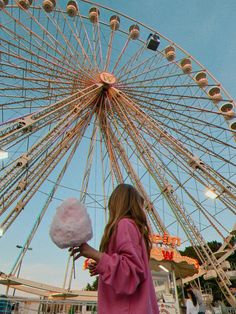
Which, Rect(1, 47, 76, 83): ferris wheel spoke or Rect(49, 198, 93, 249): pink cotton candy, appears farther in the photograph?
Rect(1, 47, 76, 83): ferris wheel spoke

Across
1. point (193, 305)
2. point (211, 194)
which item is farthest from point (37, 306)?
point (211, 194)

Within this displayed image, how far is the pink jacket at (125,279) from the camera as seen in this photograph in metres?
1.67

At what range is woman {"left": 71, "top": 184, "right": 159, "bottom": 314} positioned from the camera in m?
1.67

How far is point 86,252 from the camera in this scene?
179cm

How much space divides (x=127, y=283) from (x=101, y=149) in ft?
39.5

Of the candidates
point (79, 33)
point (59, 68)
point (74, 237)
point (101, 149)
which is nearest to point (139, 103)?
point (101, 149)

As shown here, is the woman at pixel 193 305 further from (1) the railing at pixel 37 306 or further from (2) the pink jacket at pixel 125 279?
(2) the pink jacket at pixel 125 279

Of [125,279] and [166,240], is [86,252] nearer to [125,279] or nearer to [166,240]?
[125,279]

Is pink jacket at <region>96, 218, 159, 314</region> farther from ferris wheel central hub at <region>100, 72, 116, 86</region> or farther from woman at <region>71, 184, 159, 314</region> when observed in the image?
ferris wheel central hub at <region>100, 72, 116, 86</region>

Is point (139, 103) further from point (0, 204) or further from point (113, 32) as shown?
point (0, 204)

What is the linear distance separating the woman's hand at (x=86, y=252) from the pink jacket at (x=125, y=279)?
4 cm

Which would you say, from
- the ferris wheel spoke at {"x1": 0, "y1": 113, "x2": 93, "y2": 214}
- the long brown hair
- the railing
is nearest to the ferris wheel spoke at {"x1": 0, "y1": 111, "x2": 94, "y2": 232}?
the ferris wheel spoke at {"x1": 0, "y1": 113, "x2": 93, "y2": 214}

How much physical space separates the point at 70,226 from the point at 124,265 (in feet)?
1.22

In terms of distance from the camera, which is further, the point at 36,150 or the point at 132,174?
the point at 132,174
